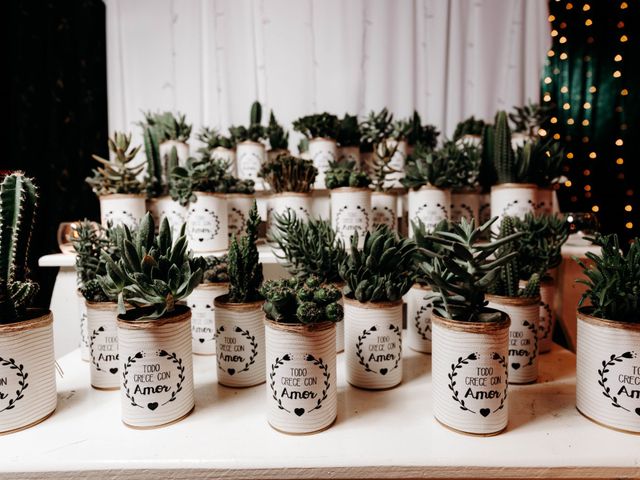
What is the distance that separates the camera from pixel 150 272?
0.72 metres

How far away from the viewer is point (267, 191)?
56.0 inches

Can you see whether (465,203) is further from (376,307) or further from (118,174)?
(118,174)

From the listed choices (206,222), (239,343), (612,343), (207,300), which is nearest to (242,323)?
(239,343)

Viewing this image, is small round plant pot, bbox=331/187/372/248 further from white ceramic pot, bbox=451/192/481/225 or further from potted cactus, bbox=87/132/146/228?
potted cactus, bbox=87/132/146/228

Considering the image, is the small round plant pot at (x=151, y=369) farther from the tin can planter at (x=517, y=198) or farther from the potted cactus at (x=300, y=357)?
the tin can planter at (x=517, y=198)

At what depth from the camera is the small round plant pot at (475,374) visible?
671 millimetres

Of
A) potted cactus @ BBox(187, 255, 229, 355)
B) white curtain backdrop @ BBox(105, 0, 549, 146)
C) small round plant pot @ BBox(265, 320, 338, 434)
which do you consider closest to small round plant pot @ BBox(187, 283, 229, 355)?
potted cactus @ BBox(187, 255, 229, 355)

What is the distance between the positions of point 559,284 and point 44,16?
7.10 ft

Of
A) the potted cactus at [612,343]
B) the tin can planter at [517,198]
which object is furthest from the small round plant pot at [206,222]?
the potted cactus at [612,343]

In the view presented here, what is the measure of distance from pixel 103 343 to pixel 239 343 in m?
0.30

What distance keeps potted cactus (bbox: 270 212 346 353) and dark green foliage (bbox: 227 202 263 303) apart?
12 cm

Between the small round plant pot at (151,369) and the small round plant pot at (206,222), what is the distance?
439mm

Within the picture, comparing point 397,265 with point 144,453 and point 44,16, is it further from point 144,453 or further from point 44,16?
point 44,16

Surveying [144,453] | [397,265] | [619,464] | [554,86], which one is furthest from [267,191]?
[554,86]
